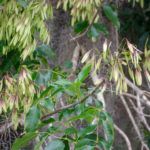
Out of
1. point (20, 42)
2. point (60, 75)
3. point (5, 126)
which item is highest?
point (20, 42)

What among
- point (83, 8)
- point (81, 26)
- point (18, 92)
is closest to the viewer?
point (18, 92)

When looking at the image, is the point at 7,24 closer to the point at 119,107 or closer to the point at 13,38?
the point at 13,38

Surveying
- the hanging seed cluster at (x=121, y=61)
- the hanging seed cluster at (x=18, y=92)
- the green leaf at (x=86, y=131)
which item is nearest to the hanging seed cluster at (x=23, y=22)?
the hanging seed cluster at (x=18, y=92)

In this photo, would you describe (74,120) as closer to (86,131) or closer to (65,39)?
(86,131)

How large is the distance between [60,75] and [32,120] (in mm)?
365

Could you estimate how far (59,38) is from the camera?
2.36 metres

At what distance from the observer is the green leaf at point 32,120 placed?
4.58ft

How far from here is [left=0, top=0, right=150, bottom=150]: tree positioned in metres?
1.33

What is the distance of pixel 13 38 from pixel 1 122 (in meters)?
0.54

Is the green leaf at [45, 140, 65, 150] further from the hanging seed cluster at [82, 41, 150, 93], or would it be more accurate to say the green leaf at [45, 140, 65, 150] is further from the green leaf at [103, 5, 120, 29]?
the green leaf at [103, 5, 120, 29]

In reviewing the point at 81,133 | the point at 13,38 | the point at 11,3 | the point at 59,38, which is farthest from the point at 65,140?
the point at 59,38

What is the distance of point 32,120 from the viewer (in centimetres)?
140

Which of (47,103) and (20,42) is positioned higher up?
(20,42)

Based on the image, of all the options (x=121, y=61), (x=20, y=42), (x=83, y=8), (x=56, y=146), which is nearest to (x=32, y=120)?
(x=56, y=146)
